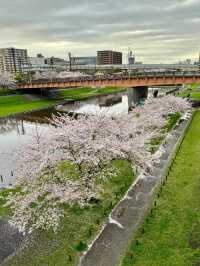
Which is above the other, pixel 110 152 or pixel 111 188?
pixel 110 152

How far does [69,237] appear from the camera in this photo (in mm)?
15227

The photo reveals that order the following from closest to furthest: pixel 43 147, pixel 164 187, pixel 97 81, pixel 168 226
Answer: pixel 168 226, pixel 43 147, pixel 164 187, pixel 97 81

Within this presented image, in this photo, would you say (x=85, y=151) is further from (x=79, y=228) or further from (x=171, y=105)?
(x=171, y=105)

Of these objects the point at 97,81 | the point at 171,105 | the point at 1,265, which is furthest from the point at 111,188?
the point at 97,81

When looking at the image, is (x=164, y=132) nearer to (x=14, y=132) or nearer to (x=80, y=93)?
(x=14, y=132)

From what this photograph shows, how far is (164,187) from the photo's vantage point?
804 inches

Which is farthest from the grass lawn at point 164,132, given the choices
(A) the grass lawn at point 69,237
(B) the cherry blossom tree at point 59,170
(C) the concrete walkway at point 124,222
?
(A) the grass lawn at point 69,237

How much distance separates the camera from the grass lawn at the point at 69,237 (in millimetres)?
13469

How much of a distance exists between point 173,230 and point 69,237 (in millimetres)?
6005

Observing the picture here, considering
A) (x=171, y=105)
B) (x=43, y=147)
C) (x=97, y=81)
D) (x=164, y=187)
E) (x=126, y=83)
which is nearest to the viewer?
(x=43, y=147)

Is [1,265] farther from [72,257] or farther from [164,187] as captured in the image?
[164,187]

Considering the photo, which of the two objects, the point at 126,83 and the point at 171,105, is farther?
the point at 126,83

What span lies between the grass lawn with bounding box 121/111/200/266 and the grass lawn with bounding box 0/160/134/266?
278 cm

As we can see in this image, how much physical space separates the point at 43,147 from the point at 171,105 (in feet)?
106
